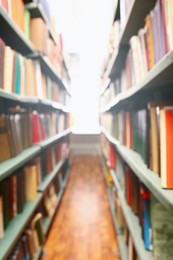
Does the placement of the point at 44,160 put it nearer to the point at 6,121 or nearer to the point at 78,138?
the point at 6,121

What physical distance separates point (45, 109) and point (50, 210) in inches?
46.6

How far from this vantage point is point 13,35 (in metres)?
1.39

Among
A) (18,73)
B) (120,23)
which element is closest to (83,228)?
(18,73)

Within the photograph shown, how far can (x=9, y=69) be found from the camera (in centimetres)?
123

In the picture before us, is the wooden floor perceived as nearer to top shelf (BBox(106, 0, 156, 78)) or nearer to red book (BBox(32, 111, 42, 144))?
red book (BBox(32, 111, 42, 144))

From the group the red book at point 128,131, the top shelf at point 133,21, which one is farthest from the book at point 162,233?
the top shelf at point 133,21

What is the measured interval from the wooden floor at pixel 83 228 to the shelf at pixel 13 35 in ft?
5.17

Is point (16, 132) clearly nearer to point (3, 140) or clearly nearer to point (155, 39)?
point (3, 140)

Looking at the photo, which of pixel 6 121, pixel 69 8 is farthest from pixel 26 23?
pixel 69 8

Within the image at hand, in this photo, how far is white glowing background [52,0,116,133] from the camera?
317cm

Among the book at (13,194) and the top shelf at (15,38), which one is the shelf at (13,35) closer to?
the top shelf at (15,38)

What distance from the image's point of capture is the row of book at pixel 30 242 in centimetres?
127

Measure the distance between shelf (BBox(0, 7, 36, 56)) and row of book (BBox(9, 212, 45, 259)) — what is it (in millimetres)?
1243

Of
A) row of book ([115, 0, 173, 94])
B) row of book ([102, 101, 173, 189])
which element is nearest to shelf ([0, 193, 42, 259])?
row of book ([102, 101, 173, 189])
